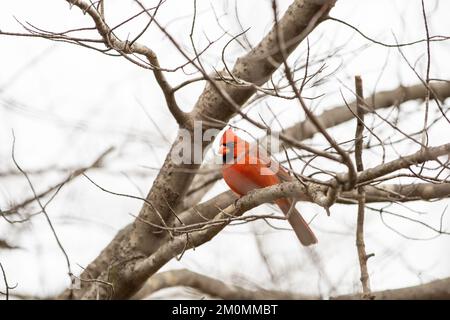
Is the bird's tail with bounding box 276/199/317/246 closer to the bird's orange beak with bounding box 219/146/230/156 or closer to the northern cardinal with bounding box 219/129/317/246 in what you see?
the northern cardinal with bounding box 219/129/317/246

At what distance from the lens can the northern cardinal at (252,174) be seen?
5.59 metres

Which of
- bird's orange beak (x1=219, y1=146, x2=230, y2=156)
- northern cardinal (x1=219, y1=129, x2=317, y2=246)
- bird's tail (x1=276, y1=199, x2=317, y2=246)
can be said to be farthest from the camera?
bird's orange beak (x1=219, y1=146, x2=230, y2=156)

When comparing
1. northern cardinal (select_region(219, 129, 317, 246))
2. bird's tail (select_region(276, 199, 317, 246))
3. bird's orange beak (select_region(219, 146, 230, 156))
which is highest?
bird's orange beak (select_region(219, 146, 230, 156))

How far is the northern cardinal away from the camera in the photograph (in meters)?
5.59

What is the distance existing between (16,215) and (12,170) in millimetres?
1084

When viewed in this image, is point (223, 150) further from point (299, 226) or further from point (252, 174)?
point (299, 226)

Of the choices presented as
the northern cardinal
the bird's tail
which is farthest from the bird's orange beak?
the bird's tail

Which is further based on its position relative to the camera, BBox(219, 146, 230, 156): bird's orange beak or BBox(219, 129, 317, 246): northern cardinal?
BBox(219, 146, 230, 156): bird's orange beak

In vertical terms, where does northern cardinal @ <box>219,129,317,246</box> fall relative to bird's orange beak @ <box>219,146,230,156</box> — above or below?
below

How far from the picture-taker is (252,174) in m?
5.64

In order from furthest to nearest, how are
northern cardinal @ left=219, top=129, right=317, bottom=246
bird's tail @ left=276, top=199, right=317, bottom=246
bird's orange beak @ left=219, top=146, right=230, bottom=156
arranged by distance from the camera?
bird's orange beak @ left=219, top=146, right=230, bottom=156 < bird's tail @ left=276, top=199, right=317, bottom=246 < northern cardinal @ left=219, top=129, right=317, bottom=246

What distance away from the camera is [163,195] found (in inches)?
223
